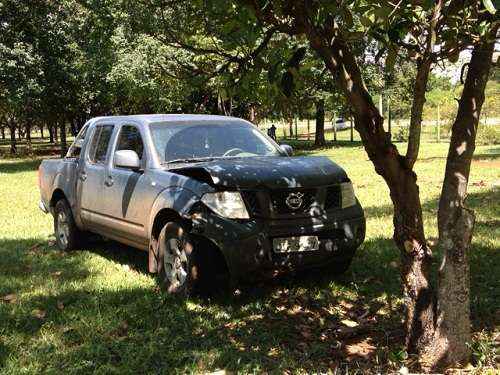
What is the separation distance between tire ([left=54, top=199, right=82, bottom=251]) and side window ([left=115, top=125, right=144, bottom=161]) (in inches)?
57.2

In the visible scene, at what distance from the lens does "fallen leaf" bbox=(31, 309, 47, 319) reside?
529 cm

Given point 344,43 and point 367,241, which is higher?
point 344,43

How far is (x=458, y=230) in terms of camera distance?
12.0 ft

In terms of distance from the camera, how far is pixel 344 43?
371 centimetres

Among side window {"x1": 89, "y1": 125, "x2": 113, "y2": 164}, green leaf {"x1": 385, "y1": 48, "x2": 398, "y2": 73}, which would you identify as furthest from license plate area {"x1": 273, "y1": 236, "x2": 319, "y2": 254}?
side window {"x1": 89, "y1": 125, "x2": 113, "y2": 164}

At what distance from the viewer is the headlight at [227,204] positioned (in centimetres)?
518

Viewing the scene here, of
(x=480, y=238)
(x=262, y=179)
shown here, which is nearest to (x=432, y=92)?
(x=480, y=238)

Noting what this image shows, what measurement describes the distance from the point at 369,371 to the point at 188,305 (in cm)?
195

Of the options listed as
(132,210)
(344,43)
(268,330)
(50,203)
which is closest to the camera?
(344,43)

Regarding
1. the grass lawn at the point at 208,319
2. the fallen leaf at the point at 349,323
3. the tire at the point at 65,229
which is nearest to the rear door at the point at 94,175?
the tire at the point at 65,229

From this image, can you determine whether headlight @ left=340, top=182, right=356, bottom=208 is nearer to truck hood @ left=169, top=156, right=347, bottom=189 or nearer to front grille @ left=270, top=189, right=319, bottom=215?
truck hood @ left=169, top=156, right=347, bottom=189

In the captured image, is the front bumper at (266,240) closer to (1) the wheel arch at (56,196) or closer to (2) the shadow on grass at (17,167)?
(1) the wheel arch at (56,196)

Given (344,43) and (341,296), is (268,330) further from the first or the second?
(344,43)

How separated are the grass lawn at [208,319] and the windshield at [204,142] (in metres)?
1.40
